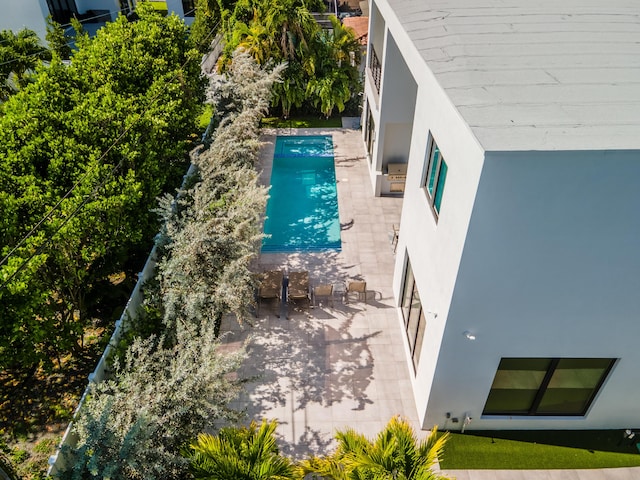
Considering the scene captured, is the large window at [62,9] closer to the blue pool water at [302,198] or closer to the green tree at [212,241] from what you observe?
the blue pool water at [302,198]

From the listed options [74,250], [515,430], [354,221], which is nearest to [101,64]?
[74,250]

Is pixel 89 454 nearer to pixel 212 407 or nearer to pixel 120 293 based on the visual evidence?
pixel 212 407

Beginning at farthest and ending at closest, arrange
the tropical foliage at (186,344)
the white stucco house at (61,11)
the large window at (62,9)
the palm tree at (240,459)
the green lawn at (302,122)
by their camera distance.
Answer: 1. the large window at (62,9)
2. the white stucco house at (61,11)
3. the green lawn at (302,122)
4. the tropical foliage at (186,344)
5. the palm tree at (240,459)

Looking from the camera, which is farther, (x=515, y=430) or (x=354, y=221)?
(x=354, y=221)

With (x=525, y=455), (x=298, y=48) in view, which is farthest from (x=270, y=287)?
(x=298, y=48)

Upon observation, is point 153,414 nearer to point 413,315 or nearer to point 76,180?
point 413,315

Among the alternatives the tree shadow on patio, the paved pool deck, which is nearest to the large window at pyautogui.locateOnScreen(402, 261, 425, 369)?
the paved pool deck

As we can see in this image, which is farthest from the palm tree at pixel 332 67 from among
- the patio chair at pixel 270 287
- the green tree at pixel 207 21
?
the patio chair at pixel 270 287
